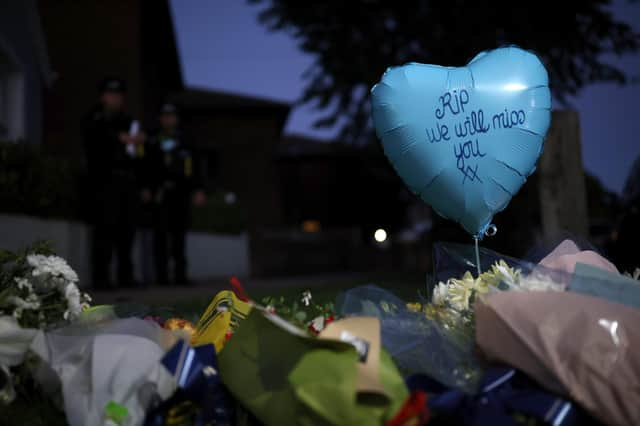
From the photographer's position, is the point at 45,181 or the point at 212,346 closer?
the point at 212,346

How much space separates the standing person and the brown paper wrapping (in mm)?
6353

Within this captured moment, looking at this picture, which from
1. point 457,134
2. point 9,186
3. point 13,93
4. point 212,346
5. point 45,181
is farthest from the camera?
point 13,93

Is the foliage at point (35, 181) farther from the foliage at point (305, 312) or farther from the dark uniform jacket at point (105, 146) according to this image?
the foliage at point (305, 312)

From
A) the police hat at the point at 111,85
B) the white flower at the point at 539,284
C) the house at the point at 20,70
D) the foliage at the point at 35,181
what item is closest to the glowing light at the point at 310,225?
the house at the point at 20,70

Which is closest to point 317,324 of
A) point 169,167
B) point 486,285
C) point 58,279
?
point 486,285

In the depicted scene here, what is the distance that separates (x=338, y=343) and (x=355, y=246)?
60.9ft

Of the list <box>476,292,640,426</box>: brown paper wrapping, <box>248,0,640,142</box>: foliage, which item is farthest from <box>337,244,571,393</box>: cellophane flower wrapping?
<box>248,0,640,142</box>: foliage

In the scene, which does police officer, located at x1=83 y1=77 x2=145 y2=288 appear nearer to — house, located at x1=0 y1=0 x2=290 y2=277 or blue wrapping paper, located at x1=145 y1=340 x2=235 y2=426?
house, located at x1=0 y1=0 x2=290 y2=277

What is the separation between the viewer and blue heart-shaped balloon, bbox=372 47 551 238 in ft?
8.68

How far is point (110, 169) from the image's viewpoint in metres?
6.88

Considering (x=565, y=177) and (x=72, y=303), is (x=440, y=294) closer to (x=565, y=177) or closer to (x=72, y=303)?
(x=72, y=303)

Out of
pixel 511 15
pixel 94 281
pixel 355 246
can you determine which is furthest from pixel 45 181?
pixel 355 246

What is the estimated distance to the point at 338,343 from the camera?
5.44 feet

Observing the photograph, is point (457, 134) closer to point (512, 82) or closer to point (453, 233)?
point (512, 82)
